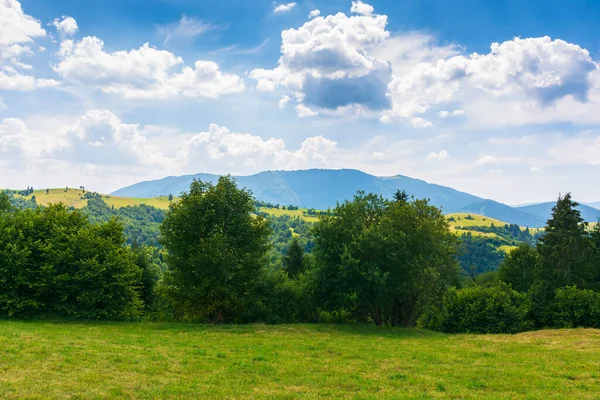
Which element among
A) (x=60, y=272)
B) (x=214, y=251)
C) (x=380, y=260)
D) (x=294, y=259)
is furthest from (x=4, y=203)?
(x=380, y=260)

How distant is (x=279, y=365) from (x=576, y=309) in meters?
36.7

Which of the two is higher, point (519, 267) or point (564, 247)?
point (564, 247)

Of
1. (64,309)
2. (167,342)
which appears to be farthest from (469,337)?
(64,309)

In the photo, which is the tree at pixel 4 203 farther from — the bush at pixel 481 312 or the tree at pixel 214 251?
the bush at pixel 481 312

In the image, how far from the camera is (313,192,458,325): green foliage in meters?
35.8

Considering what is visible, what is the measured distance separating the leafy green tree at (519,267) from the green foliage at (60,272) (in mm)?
61133

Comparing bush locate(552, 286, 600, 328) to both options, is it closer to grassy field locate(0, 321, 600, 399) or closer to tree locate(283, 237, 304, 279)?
grassy field locate(0, 321, 600, 399)

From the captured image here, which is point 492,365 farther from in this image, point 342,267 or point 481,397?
point 342,267

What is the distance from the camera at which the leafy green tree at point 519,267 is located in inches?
2665

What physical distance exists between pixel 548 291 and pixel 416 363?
32.9 meters

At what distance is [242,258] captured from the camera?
37.3 metres

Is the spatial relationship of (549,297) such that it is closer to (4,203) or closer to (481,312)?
(481,312)

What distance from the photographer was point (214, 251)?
117 feet

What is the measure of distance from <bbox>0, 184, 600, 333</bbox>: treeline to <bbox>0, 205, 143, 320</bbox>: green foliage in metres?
0.09
